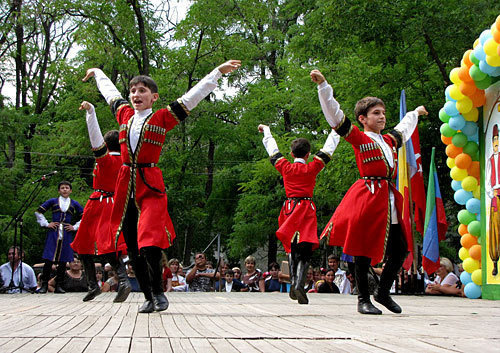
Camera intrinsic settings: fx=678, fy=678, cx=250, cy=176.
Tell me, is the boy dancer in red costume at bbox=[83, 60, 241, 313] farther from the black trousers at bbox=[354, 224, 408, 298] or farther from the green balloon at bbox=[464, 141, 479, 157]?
the green balloon at bbox=[464, 141, 479, 157]

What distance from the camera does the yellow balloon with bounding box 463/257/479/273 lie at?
9.31 m

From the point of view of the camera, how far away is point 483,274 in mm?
9023

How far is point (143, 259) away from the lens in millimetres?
5137

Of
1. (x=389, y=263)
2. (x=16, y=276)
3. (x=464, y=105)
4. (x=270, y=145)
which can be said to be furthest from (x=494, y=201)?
(x=16, y=276)

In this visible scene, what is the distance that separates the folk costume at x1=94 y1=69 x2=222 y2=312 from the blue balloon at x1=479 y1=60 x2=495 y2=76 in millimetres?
4422

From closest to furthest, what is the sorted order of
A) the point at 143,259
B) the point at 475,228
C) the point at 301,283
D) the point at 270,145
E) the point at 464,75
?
the point at 143,259 < the point at 301,283 < the point at 270,145 < the point at 464,75 < the point at 475,228

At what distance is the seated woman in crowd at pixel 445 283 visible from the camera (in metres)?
10.6

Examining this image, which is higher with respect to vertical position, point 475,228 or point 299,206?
point 299,206

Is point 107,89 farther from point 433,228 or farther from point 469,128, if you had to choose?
point 433,228

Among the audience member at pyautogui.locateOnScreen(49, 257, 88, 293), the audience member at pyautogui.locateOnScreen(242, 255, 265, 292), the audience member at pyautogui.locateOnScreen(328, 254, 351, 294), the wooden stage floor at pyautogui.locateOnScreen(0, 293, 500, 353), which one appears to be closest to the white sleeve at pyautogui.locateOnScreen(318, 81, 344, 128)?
the wooden stage floor at pyautogui.locateOnScreen(0, 293, 500, 353)

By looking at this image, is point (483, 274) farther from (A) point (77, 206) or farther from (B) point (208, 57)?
(B) point (208, 57)

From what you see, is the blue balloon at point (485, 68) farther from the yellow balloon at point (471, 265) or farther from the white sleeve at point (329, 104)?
the white sleeve at point (329, 104)

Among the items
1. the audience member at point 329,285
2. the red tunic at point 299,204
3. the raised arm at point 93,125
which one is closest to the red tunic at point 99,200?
the raised arm at point 93,125

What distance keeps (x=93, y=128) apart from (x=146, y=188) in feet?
6.14
